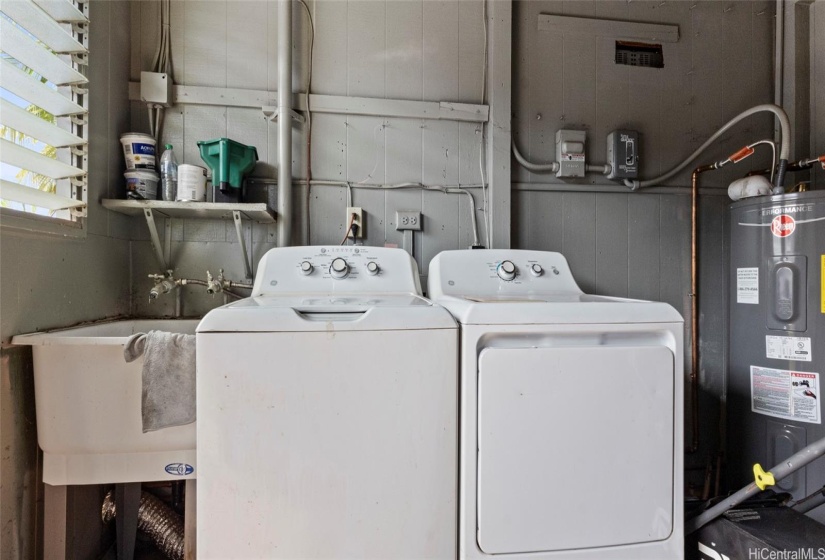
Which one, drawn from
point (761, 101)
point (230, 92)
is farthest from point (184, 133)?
point (761, 101)

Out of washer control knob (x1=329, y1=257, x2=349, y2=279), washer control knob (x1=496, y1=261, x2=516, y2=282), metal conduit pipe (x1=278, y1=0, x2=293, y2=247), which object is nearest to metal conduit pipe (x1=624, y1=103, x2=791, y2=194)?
washer control knob (x1=496, y1=261, x2=516, y2=282)

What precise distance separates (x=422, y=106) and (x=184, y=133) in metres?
1.03

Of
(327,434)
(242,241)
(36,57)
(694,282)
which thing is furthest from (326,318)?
(694,282)

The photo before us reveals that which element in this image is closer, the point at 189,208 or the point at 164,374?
the point at 164,374

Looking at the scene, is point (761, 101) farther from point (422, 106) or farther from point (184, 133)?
point (184, 133)

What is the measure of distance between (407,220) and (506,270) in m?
0.54

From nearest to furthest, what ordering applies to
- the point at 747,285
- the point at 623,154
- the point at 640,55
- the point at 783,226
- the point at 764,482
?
the point at 764,482 < the point at 783,226 < the point at 747,285 < the point at 623,154 < the point at 640,55

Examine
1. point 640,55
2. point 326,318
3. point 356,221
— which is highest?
point 640,55

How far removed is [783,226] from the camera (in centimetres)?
146

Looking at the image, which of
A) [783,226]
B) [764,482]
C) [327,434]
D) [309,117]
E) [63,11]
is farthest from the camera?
[309,117]

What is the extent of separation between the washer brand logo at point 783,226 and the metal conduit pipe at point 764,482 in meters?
0.81

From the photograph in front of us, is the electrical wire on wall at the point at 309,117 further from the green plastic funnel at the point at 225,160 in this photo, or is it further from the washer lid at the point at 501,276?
the washer lid at the point at 501,276

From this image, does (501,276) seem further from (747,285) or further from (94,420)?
(94,420)

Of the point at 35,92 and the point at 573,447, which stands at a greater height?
the point at 35,92
